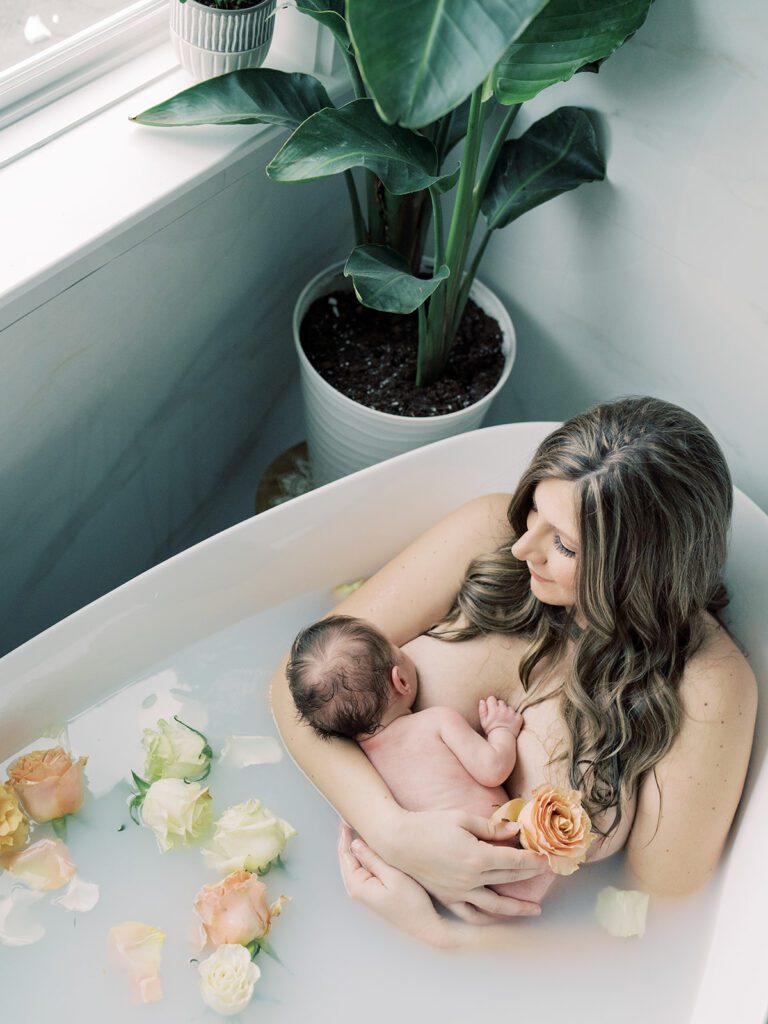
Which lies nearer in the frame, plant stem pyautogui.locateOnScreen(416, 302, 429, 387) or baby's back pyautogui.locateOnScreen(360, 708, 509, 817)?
baby's back pyautogui.locateOnScreen(360, 708, 509, 817)

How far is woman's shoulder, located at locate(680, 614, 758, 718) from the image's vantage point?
1.29 meters

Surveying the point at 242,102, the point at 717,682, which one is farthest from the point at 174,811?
the point at 242,102

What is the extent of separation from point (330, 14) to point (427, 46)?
544 mm

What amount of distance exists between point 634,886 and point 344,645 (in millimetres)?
528

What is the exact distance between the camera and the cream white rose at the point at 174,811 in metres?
1.36

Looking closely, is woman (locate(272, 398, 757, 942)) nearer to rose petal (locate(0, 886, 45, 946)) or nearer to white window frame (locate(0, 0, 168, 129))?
rose petal (locate(0, 886, 45, 946))

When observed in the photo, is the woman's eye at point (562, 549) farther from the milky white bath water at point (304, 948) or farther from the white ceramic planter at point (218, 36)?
the white ceramic planter at point (218, 36)

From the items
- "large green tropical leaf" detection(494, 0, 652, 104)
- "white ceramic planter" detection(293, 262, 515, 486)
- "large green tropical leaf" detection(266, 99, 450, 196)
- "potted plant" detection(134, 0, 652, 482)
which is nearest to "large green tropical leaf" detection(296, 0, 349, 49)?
"potted plant" detection(134, 0, 652, 482)

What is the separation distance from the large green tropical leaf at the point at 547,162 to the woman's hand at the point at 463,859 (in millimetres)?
930

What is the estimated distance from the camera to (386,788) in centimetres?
137

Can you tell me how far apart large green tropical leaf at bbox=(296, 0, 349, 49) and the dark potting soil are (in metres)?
0.52

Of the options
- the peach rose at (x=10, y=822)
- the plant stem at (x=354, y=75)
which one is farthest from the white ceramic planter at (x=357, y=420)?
the peach rose at (x=10, y=822)

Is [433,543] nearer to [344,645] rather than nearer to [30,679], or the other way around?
[344,645]

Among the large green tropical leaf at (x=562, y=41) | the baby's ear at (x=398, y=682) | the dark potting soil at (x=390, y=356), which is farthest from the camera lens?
the dark potting soil at (x=390, y=356)
